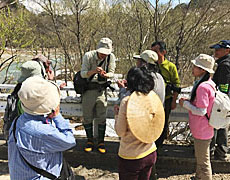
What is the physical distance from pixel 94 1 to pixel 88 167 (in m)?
6.40

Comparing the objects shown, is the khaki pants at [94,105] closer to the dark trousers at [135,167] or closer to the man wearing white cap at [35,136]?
the dark trousers at [135,167]

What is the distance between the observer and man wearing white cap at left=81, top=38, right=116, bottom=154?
2.91m

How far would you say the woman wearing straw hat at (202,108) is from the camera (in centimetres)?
232

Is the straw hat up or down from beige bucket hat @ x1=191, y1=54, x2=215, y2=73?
down

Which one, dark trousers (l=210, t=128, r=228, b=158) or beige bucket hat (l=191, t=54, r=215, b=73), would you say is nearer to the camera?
beige bucket hat (l=191, t=54, r=215, b=73)

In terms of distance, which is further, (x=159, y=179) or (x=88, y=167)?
(x=88, y=167)

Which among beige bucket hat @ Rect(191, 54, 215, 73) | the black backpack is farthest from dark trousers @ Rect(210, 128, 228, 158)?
the black backpack

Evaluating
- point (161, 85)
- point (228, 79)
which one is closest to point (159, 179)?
point (161, 85)

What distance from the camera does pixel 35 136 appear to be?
1580 millimetres

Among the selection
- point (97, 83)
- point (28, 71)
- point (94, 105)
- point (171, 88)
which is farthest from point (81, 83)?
point (171, 88)

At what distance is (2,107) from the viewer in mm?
3619

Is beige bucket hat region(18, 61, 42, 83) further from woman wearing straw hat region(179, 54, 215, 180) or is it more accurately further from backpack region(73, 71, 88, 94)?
woman wearing straw hat region(179, 54, 215, 180)

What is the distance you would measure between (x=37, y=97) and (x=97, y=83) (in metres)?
1.52

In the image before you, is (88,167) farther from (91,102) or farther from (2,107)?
(2,107)
